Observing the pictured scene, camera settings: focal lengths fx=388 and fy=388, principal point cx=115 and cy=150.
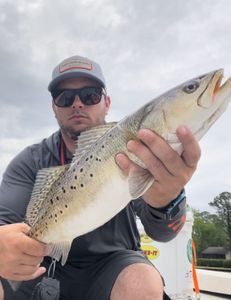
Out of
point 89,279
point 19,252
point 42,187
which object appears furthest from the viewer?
point 89,279

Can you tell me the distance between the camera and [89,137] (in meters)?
2.87

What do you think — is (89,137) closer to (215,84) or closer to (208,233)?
(215,84)

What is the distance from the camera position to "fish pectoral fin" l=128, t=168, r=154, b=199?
243 centimetres

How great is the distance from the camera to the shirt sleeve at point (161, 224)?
3.15 m

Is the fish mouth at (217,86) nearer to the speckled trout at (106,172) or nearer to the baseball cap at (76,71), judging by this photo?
the speckled trout at (106,172)

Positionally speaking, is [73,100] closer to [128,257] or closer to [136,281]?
[128,257]

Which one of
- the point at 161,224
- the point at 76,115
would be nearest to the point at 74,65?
the point at 76,115

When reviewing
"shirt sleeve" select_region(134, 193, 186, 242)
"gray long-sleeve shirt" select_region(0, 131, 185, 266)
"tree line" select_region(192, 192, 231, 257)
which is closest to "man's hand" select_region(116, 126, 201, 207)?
"shirt sleeve" select_region(134, 193, 186, 242)

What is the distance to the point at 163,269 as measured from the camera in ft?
18.8

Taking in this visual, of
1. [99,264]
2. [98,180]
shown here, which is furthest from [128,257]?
[98,180]

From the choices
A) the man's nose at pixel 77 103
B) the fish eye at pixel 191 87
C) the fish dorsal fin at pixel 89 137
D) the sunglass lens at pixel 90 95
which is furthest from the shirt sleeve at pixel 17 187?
the fish eye at pixel 191 87

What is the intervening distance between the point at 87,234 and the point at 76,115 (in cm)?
123

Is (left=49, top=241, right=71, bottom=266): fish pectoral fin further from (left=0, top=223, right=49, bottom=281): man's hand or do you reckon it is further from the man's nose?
the man's nose

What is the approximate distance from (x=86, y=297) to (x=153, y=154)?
162cm
